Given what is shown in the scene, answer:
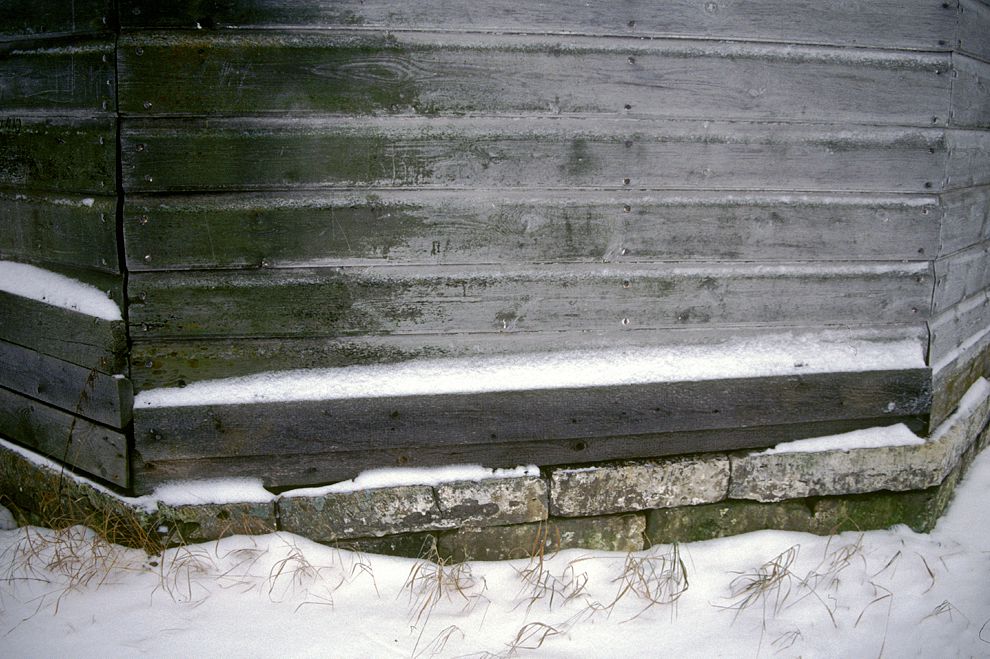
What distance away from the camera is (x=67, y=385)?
117 inches

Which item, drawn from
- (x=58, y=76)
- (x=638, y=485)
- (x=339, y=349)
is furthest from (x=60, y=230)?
(x=638, y=485)

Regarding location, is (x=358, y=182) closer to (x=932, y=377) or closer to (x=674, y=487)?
(x=674, y=487)

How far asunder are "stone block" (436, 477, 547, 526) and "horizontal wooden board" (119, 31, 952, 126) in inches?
56.4

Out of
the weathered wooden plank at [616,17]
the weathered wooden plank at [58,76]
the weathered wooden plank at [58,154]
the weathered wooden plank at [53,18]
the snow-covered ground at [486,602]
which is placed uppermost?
the weathered wooden plank at [616,17]

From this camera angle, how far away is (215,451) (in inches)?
111

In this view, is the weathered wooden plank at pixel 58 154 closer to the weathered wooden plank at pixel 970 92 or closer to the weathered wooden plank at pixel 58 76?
the weathered wooden plank at pixel 58 76

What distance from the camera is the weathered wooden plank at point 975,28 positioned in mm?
3050

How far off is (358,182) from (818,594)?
2381 mm

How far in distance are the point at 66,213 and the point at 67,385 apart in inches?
27.1

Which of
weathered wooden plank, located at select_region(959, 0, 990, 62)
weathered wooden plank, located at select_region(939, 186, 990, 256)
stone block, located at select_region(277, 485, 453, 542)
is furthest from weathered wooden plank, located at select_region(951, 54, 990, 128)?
stone block, located at select_region(277, 485, 453, 542)

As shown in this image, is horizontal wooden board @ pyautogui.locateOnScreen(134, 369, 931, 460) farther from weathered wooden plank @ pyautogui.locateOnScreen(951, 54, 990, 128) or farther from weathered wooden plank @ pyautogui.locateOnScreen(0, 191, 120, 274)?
weathered wooden plank @ pyautogui.locateOnScreen(951, 54, 990, 128)

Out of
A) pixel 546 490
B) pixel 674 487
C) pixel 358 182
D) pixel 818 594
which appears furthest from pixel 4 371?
pixel 818 594

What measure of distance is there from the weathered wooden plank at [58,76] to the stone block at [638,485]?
2.22 m

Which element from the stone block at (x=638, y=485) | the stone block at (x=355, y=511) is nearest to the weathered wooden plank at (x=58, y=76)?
the stone block at (x=355, y=511)
